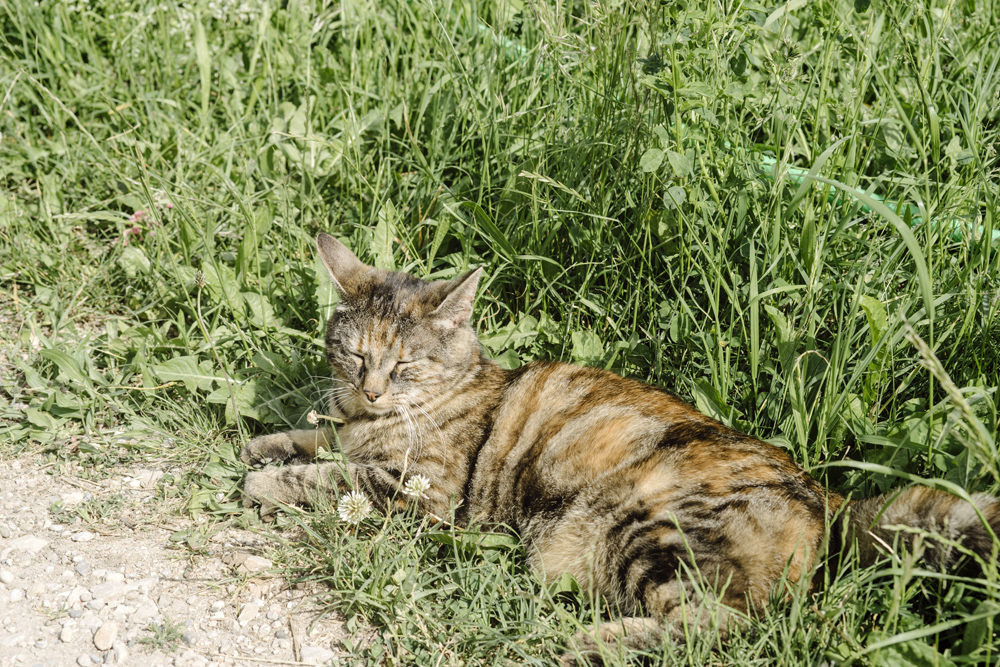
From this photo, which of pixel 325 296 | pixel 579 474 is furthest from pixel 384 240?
pixel 579 474

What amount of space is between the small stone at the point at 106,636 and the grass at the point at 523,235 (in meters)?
0.60

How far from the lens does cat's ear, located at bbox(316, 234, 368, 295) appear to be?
3152 mm

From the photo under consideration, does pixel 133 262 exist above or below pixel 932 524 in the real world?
below

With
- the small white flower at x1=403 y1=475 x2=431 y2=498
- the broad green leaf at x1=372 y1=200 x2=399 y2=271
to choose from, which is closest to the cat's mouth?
the small white flower at x1=403 y1=475 x2=431 y2=498

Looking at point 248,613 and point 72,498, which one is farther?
point 72,498

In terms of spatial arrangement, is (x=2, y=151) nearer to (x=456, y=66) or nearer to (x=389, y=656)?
(x=456, y=66)

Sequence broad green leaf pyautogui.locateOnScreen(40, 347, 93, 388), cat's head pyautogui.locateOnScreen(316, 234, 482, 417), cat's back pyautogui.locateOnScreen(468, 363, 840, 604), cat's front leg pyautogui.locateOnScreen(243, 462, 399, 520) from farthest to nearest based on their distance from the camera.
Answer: broad green leaf pyautogui.locateOnScreen(40, 347, 93, 388)
cat's head pyautogui.locateOnScreen(316, 234, 482, 417)
cat's front leg pyautogui.locateOnScreen(243, 462, 399, 520)
cat's back pyautogui.locateOnScreen(468, 363, 840, 604)

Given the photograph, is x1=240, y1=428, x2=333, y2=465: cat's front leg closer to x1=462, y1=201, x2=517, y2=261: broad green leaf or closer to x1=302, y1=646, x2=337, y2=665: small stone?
x1=302, y1=646, x2=337, y2=665: small stone

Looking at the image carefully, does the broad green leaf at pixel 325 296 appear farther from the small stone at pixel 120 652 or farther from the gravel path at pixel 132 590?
the small stone at pixel 120 652

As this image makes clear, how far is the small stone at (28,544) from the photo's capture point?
280 centimetres

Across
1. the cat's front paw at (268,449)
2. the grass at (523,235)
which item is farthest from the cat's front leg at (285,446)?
the grass at (523,235)

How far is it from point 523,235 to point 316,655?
6.51ft

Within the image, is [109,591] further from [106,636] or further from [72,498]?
[72,498]

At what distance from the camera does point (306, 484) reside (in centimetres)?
298
